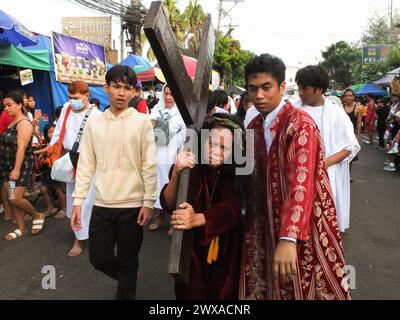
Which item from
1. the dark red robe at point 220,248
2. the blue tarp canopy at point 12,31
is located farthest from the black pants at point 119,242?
the blue tarp canopy at point 12,31

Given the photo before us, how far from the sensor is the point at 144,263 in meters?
3.82

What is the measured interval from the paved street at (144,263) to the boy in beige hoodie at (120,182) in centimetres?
61

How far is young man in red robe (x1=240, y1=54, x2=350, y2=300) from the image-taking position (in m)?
1.71

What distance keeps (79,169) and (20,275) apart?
1.48 meters

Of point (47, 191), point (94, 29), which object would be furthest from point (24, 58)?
point (94, 29)

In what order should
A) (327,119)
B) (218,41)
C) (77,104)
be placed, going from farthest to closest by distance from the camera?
(218,41), (77,104), (327,119)

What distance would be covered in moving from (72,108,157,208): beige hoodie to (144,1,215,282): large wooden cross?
960 millimetres

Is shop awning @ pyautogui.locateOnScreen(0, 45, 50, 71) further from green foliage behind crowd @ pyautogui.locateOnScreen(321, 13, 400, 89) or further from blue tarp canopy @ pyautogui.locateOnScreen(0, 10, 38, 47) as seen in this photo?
green foliage behind crowd @ pyautogui.locateOnScreen(321, 13, 400, 89)

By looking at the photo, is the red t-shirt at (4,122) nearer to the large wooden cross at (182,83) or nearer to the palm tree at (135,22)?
the large wooden cross at (182,83)

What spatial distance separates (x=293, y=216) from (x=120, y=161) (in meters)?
1.42

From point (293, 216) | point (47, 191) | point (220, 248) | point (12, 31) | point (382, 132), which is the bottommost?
point (47, 191)

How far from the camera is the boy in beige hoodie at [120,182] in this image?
269 centimetres

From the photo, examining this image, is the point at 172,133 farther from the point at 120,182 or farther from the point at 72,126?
the point at 120,182

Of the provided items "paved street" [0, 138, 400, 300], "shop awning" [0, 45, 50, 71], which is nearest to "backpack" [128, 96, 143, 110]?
"paved street" [0, 138, 400, 300]
